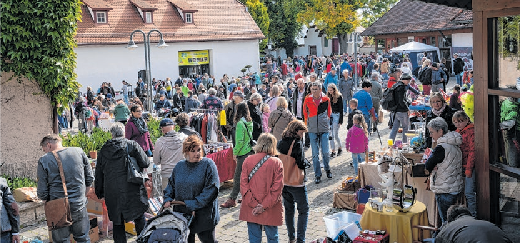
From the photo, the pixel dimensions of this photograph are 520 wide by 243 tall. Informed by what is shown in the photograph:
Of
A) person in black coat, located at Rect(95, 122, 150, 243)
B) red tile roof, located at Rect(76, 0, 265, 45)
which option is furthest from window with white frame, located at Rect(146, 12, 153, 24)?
person in black coat, located at Rect(95, 122, 150, 243)

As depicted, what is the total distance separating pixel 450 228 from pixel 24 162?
8.06 meters

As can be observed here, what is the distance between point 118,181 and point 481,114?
437 cm

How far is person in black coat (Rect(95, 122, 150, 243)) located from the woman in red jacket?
4137 millimetres

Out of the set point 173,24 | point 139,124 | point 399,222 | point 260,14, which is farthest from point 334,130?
point 260,14

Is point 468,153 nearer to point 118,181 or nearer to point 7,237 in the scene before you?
point 118,181

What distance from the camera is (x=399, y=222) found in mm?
6461

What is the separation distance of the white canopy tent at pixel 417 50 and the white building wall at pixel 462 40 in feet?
3.59

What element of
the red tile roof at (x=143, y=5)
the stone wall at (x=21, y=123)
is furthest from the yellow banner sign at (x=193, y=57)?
the stone wall at (x=21, y=123)

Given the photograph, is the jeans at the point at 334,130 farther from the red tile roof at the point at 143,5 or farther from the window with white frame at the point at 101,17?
the red tile roof at the point at 143,5

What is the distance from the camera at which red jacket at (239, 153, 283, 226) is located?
6.42m

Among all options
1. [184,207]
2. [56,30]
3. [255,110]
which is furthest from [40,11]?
[184,207]

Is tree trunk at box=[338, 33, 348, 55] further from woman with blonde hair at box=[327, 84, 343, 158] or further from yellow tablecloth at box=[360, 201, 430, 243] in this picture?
yellow tablecloth at box=[360, 201, 430, 243]

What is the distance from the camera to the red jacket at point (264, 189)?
6.42 metres

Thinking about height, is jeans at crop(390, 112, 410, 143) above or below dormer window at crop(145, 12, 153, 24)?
below
